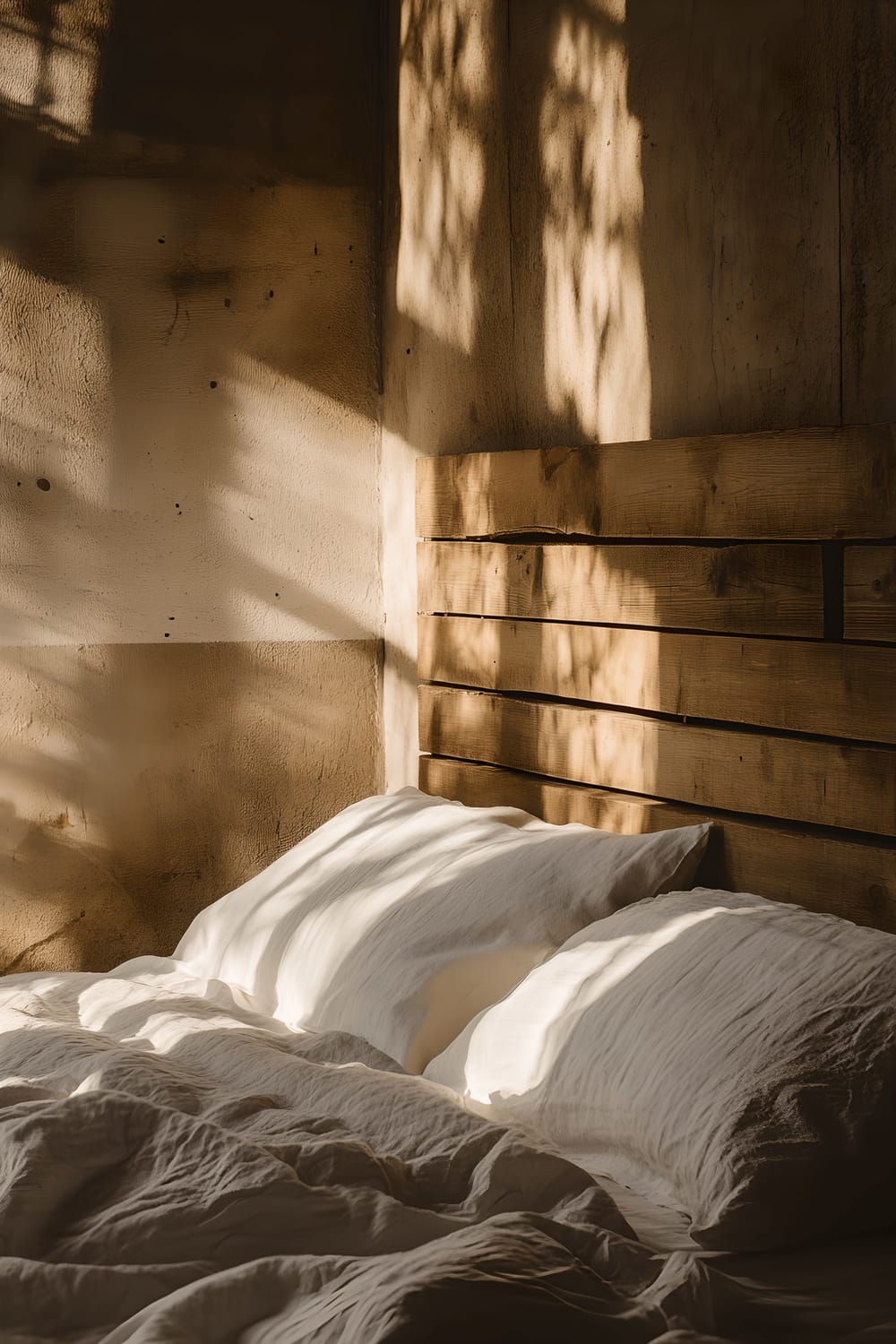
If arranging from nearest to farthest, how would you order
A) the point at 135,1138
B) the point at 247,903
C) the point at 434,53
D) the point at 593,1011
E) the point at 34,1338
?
the point at 34,1338 < the point at 135,1138 < the point at 593,1011 < the point at 247,903 < the point at 434,53

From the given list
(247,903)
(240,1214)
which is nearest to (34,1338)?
(240,1214)

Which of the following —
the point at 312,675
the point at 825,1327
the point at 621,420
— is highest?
the point at 621,420

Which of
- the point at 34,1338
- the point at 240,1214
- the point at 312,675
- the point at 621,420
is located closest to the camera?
the point at 34,1338

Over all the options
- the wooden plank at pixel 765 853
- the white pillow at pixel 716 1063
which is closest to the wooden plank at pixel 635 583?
the wooden plank at pixel 765 853

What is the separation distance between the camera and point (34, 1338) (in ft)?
3.58

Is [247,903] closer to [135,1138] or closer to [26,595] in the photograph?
[26,595]

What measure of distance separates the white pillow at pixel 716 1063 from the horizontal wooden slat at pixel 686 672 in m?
0.28

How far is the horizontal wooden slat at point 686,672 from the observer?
1728 millimetres

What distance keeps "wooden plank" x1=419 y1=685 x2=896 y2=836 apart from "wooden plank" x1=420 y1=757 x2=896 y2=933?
0.9 inches

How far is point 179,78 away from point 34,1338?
2.66 m

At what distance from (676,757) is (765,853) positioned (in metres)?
0.24

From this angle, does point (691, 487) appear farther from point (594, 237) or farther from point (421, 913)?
point (421, 913)

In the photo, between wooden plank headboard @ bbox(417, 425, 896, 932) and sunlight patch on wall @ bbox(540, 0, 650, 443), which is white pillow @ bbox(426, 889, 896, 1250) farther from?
sunlight patch on wall @ bbox(540, 0, 650, 443)

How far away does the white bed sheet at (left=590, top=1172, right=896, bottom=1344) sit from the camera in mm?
1146
